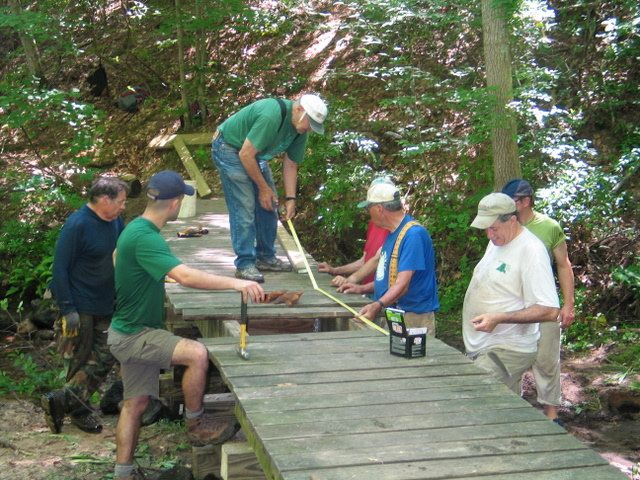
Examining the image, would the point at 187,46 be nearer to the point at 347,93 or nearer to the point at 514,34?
the point at 347,93

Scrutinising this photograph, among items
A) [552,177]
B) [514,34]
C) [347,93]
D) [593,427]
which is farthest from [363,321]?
[347,93]

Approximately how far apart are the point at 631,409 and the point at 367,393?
167 inches

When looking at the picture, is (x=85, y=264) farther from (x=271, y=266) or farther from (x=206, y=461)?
(x=206, y=461)

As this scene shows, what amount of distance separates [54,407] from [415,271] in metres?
3.11

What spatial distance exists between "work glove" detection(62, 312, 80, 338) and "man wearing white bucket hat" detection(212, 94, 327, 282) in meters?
1.38

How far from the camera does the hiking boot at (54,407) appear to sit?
628cm

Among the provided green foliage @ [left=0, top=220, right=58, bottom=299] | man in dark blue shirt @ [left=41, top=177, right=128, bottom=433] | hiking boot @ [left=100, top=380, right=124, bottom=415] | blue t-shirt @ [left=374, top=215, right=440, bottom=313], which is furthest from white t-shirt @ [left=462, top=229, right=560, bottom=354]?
green foliage @ [left=0, top=220, right=58, bottom=299]

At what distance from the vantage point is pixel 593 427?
6.98m

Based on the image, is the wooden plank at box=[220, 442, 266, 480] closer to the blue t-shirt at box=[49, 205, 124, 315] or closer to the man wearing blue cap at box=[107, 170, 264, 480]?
the man wearing blue cap at box=[107, 170, 264, 480]

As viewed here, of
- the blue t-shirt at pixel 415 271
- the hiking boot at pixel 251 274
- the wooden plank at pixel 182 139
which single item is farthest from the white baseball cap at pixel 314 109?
the wooden plank at pixel 182 139

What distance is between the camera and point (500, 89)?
8703 mm

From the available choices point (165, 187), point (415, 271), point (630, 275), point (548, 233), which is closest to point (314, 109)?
point (415, 271)

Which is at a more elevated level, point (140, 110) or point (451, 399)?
point (140, 110)

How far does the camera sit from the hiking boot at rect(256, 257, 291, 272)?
7312mm
